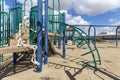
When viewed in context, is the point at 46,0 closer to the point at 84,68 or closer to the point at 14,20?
the point at 14,20

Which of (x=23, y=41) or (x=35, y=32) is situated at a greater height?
(x=35, y=32)

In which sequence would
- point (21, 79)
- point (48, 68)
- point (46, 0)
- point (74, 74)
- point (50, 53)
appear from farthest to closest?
1. point (50, 53)
2. point (46, 0)
3. point (48, 68)
4. point (74, 74)
5. point (21, 79)

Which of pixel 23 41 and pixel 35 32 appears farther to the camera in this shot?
pixel 35 32

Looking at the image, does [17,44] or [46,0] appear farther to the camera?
[46,0]

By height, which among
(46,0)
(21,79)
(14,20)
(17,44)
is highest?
(46,0)

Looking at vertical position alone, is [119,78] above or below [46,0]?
below

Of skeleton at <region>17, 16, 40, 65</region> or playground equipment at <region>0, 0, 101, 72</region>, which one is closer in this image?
skeleton at <region>17, 16, 40, 65</region>

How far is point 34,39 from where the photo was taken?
9.06m

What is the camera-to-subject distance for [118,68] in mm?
8227

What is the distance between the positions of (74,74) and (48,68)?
4.31ft

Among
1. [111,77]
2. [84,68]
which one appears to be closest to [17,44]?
[84,68]

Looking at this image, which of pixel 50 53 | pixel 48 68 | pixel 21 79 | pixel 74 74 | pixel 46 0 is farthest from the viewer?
pixel 50 53

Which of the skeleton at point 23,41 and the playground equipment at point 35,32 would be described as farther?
the playground equipment at point 35,32

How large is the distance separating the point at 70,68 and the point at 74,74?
0.97m
